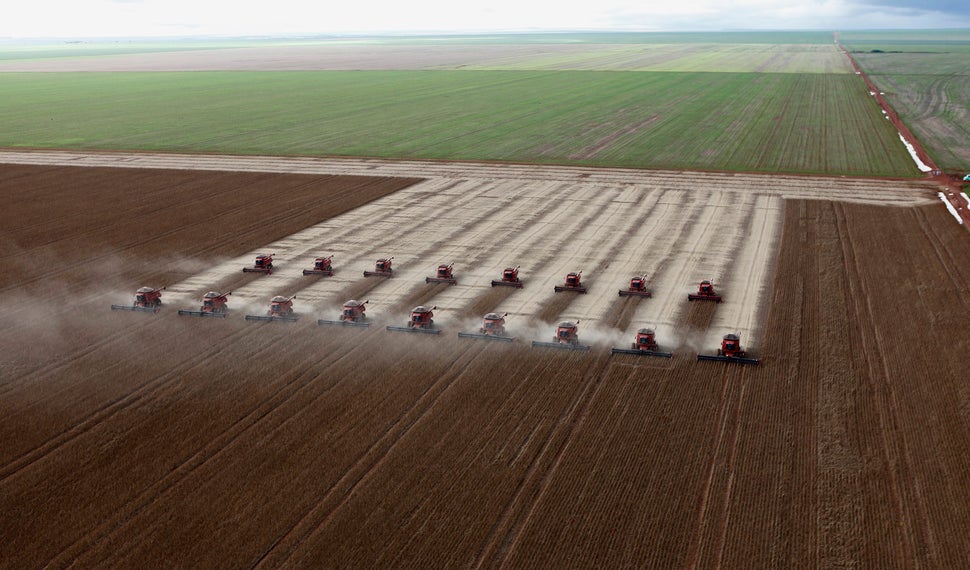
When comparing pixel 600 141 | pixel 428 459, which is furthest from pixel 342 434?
pixel 600 141

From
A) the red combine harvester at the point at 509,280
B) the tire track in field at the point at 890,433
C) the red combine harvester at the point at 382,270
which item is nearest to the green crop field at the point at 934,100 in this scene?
the tire track in field at the point at 890,433

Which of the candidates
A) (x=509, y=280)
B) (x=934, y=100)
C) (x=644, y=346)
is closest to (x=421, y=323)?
(x=509, y=280)

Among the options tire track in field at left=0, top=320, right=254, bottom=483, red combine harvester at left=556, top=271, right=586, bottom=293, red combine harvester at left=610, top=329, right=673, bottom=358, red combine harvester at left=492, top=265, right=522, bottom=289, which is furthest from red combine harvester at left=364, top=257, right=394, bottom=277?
red combine harvester at left=610, top=329, right=673, bottom=358

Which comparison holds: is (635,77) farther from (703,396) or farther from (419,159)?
(703,396)

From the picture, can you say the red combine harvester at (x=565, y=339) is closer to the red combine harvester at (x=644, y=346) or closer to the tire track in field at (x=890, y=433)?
the red combine harvester at (x=644, y=346)

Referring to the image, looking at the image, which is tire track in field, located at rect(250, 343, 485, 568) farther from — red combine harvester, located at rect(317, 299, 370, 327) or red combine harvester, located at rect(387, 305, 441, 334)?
red combine harvester, located at rect(317, 299, 370, 327)

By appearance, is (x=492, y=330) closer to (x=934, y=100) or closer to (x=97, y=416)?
(x=97, y=416)
